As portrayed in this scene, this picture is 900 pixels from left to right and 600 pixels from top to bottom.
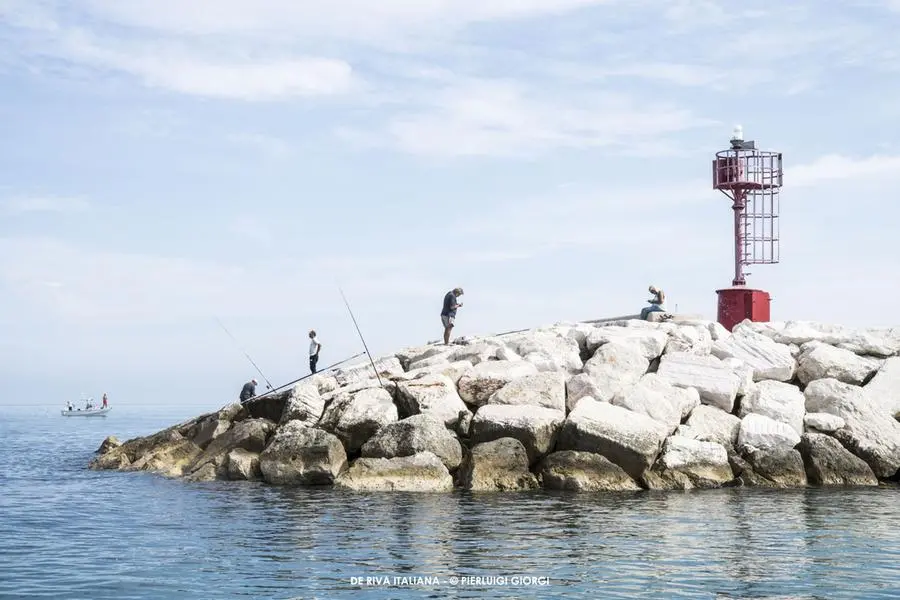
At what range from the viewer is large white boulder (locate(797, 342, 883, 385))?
1970cm

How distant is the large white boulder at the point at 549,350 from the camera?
19648 millimetres

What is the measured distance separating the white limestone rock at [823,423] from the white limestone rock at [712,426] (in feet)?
4.31

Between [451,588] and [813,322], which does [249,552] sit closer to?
[451,588]

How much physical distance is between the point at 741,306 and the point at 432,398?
12.6 m

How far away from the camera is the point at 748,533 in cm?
1241

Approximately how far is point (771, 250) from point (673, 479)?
46.7 feet

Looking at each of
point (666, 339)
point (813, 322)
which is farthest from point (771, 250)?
point (666, 339)

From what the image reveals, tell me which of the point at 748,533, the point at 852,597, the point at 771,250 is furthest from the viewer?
the point at 771,250

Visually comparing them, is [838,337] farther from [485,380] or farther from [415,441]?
[415,441]

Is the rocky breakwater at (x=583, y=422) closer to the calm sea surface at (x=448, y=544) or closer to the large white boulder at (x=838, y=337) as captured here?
the large white boulder at (x=838, y=337)

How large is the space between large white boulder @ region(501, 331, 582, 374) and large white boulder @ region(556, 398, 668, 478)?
10.4ft

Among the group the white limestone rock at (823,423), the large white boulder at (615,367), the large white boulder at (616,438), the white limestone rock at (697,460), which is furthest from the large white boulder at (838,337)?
the large white boulder at (616,438)

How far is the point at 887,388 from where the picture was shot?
19.2 meters

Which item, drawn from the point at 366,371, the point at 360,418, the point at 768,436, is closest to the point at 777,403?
the point at 768,436
